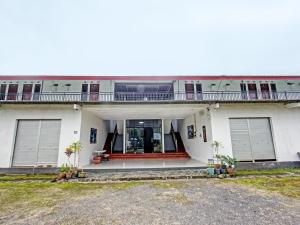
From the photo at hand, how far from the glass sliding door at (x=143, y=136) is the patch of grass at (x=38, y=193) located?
7816 mm

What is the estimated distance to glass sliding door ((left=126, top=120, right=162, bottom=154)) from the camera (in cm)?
1302

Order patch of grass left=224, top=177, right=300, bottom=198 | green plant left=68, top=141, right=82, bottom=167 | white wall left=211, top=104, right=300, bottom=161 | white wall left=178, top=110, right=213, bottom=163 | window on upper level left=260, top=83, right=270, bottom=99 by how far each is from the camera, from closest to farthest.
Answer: patch of grass left=224, top=177, right=300, bottom=198
green plant left=68, top=141, right=82, bottom=167
white wall left=211, top=104, right=300, bottom=161
white wall left=178, top=110, right=213, bottom=163
window on upper level left=260, top=83, right=270, bottom=99

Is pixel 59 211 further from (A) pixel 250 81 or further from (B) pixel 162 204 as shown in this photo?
(A) pixel 250 81

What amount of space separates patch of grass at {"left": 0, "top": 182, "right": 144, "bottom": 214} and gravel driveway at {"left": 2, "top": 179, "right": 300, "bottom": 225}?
1.17 feet

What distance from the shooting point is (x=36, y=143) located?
7707mm

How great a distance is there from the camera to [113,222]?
8.89 feet

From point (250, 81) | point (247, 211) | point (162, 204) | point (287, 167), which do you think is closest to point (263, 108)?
point (287, 167)

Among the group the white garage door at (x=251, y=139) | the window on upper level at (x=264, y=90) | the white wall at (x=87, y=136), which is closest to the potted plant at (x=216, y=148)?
the white garage door at (x=251, y=139)

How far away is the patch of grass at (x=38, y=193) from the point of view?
Result: 11.8 ft

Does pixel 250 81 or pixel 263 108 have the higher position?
pixel 250 81

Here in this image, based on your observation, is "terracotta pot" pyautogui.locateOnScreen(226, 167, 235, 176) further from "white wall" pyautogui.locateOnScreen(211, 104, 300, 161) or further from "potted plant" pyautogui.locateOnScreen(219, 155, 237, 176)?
"white wall" pyautogui.locateOnScreen(211, 104, 300, 161)

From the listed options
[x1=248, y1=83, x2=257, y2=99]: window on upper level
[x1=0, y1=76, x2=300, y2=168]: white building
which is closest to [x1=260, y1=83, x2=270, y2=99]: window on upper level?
[x1=248, y1=83, x2=257, y2=99]: window on upper level
